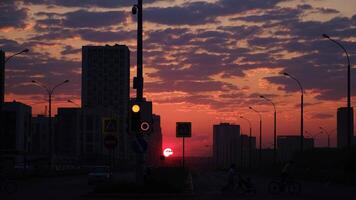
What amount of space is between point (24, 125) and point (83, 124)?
5963cm

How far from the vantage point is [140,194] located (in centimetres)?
2886

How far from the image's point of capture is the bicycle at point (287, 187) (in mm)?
35281

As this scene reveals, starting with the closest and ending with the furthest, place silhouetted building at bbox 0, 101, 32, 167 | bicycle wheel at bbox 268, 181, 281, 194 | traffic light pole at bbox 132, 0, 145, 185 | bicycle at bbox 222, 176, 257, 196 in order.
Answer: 1. traffic light pole at bbox 132, 0, 145, 185
2. bicycle at bbox 222, 176, 257, 196
3. bicycle wheel at bbox 268, 181, 281, 194
4. silhouetted building at bbox 0, 101, 32, 167

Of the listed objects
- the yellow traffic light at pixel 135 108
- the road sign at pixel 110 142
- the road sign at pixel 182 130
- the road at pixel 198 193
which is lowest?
the road at pixel 198 193

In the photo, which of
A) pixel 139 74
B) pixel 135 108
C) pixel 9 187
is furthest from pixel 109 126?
pixel 9 187

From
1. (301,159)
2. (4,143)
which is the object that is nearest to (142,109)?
(301,159)

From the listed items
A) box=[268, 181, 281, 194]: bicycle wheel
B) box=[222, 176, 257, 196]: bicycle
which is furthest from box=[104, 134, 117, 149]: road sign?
box=[268, 181, 281, 194]: bicycle wheel

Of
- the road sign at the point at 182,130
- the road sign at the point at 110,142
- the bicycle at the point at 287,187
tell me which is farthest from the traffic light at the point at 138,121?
the road sign at the point at 182,130

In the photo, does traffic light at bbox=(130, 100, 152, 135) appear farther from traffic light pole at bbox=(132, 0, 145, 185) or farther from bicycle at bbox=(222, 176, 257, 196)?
bicycle at bbox=(222, 176, 257, 196)

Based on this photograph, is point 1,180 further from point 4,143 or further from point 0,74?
point 4,143

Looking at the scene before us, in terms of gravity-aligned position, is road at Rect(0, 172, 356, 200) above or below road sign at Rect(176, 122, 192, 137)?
→ below

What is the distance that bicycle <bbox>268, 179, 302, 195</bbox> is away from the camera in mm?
35281

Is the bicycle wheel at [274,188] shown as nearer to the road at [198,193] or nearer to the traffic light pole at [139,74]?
the road at [198,193]

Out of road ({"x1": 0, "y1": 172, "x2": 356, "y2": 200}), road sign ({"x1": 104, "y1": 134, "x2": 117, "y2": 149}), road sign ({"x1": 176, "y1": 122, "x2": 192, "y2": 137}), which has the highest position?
road sign ({"x1": 176, "y1": 122, "x2": 192, "y2": 137})
